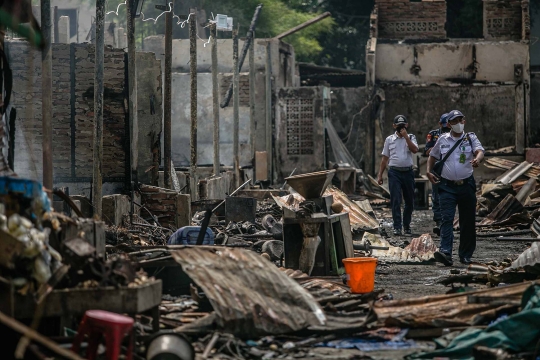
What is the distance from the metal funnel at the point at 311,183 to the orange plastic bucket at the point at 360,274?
2.24 m

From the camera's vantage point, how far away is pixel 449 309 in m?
8.80

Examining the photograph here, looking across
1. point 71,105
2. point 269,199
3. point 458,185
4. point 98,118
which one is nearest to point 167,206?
point 98,118

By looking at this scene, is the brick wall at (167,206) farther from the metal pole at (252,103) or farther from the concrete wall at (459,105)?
the concrete wall at (459,105)

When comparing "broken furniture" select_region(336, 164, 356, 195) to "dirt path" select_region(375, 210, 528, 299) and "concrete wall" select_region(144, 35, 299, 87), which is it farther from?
"dirt path" select_region(375, 210, 528, 299)

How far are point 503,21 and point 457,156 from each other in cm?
2571

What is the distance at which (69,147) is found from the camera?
64.4 ft

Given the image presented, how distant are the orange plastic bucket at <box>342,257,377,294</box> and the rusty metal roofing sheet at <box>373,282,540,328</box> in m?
1.54

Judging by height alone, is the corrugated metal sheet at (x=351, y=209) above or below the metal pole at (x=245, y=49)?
below

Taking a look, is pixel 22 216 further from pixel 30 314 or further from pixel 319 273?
pixel 319 273

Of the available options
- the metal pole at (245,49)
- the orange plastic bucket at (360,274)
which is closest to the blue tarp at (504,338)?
the orange plastic bucket at (360,274)

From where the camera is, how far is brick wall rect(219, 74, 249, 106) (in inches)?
1359

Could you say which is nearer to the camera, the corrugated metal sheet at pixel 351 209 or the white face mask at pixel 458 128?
the white face mask at pixel 458 128

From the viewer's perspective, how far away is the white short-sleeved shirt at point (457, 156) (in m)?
13.8

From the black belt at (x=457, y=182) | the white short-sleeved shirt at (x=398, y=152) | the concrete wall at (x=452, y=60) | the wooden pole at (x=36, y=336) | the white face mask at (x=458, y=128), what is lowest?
the wooden pole at (x=36, y=336)
